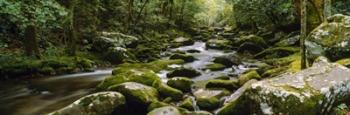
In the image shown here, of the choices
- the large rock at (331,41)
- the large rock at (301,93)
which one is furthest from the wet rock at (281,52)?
the large rock at (301,93)

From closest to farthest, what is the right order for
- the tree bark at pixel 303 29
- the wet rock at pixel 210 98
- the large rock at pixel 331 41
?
the wet rock at pixel 210 98 → the tree bark at pixel 303 29 → the large rock at pixel 331 41

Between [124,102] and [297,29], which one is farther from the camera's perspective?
[297,29]

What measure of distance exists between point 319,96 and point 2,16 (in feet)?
34.5

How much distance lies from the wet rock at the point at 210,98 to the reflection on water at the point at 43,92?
3.80m

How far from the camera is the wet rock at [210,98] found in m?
9.30

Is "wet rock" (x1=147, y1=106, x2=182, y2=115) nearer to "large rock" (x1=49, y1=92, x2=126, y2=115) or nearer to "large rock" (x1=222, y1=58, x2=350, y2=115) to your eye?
"large rock" (x1=49, y1=92, x2=126, y2=115)

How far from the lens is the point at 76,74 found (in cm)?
1560

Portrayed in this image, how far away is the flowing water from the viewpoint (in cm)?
1043

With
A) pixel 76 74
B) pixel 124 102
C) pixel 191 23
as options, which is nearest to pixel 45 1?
pixel 76 74

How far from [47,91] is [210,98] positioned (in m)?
5.77

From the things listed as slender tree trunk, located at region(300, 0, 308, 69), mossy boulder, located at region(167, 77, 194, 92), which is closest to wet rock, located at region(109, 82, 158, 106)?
mossy boulder, located at region(167, 77, 194, 92)

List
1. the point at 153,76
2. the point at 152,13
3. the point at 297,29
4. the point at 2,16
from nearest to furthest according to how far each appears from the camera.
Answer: the point at 153,76
the point at 2,16
the point at 297,29
the point at 152,13

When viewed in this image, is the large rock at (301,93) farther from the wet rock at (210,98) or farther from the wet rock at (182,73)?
the wet rock at (182,73)

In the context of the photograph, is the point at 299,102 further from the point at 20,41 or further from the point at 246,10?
the point at 246,10
